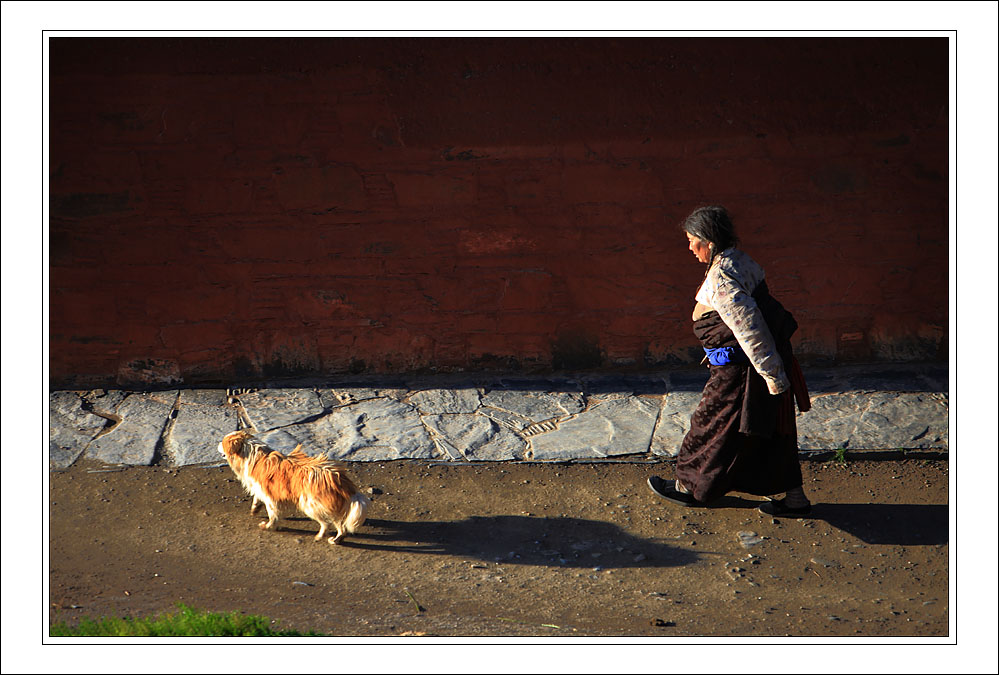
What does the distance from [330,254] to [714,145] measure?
323 centimetres

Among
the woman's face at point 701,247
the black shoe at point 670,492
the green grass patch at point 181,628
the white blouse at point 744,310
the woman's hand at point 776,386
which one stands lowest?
the green grass patch at point 181,628

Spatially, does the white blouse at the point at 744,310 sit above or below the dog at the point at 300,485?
above

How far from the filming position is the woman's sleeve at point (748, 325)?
4.69m

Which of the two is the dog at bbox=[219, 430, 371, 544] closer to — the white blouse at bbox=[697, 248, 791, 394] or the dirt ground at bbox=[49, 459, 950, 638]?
the dirt ground at bbox=[49, 459, 950, 638]

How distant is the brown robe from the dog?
2048 millimetres

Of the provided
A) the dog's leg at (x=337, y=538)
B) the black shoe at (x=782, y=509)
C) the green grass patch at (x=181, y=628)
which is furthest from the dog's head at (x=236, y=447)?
the black shoe at (x=782, y=509)

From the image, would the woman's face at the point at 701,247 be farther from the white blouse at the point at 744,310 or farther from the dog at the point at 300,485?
the dog at the point at 300,485

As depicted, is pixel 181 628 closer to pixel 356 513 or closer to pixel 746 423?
pixel 356 513

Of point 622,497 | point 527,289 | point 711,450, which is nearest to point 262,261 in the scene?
point 527,289

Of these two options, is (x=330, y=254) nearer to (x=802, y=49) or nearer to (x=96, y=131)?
(x=96, y=131)

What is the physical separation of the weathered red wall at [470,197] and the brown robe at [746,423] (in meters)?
2.20

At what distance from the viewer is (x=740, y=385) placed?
4.95 metres

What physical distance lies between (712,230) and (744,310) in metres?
0.48

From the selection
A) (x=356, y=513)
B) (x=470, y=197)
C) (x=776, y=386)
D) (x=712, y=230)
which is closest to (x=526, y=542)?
(x=356, y=513)
